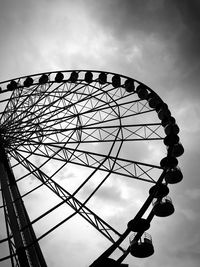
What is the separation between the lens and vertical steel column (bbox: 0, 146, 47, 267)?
9828 mm

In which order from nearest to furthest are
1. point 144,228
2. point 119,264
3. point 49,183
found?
point 119,264
point 144,228
point 49,183

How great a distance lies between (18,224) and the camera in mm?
10766

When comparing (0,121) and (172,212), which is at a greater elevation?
(0,121)

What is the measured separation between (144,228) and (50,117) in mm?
7799

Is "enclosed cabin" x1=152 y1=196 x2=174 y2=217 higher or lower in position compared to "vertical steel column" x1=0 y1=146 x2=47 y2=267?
higher

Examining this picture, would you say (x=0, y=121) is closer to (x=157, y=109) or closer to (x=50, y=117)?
(x=50, y=117)

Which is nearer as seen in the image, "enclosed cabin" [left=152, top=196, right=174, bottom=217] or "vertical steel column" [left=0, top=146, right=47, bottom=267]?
"vertical steel column" [left=0, top=146, right=47, bottom=267]

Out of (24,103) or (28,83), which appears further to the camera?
(28,83)

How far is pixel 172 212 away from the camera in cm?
1320

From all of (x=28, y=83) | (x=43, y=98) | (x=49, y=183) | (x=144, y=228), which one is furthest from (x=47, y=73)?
(x=144, y=228)

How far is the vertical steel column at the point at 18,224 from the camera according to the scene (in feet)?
32.2

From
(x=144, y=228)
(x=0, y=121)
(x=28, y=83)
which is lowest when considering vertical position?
(x=144, y=228)

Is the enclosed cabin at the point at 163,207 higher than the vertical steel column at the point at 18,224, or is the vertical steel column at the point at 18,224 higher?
the enclosed cabin at the point at 163,207

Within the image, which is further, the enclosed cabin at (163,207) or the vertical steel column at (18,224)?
the enclosed cabin at (163,207)
